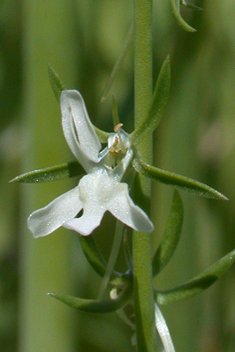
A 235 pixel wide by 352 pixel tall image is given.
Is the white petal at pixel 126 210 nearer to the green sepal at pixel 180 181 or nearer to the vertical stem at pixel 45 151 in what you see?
the green sepal at pixel 180 181

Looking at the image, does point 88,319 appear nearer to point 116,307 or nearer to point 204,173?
point 204,173

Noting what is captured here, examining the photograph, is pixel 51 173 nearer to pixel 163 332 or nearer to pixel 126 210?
pixel 126 210

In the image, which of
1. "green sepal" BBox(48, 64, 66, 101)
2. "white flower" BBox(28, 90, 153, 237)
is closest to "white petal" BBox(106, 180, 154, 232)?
"white flower" BBox(28, 90, 153, 237)

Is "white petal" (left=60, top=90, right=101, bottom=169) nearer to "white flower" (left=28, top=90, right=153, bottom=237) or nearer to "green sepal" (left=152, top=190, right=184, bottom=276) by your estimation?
"white flower" (left=28, top=90, right=153, bottom=237)

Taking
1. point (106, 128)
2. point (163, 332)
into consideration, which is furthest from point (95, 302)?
point (106, 128)

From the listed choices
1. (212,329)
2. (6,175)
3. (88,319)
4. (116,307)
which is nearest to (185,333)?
(212,329)

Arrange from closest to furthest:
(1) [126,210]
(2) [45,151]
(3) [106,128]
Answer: (1) [126,210] → (2) [45,151] → (3) [106,128]

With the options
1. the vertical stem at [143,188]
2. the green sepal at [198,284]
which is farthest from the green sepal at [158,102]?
the green sepal at [198,284]
